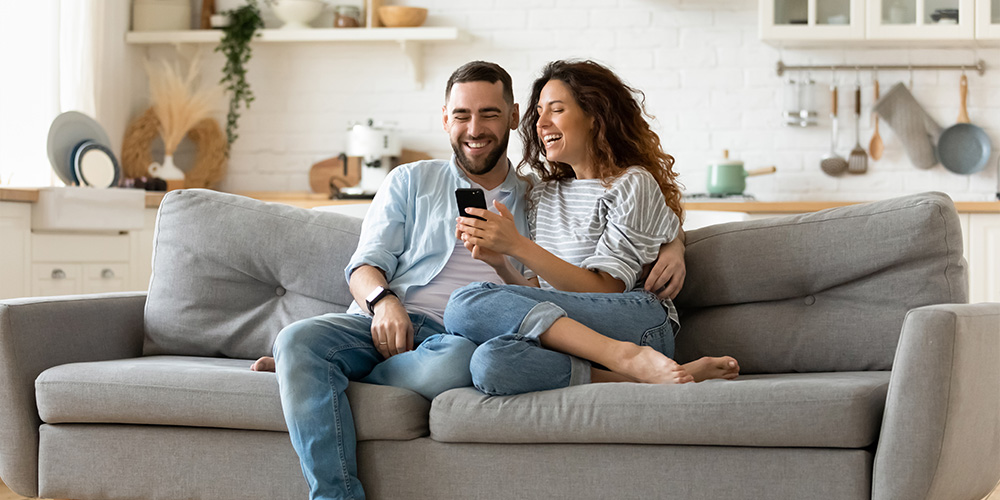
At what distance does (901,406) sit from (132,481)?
143 cm

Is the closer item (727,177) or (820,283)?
(820,283)

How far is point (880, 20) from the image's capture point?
13.1 feet

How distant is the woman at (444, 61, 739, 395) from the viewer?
1.75 metres

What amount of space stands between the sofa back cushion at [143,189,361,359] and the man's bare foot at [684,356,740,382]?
91cm

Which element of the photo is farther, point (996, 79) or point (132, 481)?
point (996, 79)

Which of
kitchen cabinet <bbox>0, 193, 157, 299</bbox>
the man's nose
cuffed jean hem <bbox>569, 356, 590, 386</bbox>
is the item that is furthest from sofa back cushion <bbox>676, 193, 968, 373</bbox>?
kitchen cabinet <bbox>0, 193, 157, 299</bbox>

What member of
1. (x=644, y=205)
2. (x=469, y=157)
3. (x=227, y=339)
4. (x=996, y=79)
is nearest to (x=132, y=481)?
(x=227, y=339)

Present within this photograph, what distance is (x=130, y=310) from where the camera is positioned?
7.62 ft

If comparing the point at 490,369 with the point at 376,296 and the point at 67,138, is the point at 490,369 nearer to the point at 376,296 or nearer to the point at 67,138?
the point at 376,296

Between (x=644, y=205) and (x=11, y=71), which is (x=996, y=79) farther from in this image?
(x=11, y=71)

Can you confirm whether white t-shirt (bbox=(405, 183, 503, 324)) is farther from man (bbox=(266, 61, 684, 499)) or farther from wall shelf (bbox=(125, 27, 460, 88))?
wall shelf (bbox=(125, 27, 460, 88))

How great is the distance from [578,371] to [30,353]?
1147mm

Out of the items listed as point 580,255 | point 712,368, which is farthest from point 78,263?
point 712,368

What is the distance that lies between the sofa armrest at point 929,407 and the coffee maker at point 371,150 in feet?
9.76
